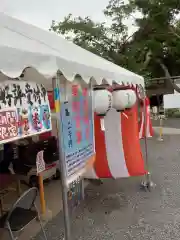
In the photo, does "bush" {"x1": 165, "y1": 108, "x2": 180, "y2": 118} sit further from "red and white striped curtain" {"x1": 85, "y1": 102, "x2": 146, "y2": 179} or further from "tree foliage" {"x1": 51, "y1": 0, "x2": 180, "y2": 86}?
"red and white striped curtain" {"x1": 85, "y1": 102, "x2": 146, "y2": 179}

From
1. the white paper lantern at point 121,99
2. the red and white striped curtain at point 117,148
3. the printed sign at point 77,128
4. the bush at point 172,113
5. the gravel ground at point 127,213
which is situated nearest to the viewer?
the printed sign at point 77,128

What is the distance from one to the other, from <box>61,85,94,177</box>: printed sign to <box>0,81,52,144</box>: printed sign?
0.81ft

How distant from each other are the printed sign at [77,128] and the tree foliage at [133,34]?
17.8 meters

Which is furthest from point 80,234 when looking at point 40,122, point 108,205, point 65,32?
point 65,32

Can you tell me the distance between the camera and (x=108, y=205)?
486 centimetres

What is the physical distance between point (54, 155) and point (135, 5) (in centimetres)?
1962

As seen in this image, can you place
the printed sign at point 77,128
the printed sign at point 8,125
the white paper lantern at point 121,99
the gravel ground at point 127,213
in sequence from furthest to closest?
the white paper lantern at point 121,99, the gravel ground at point 127,213, the printed sign at point 77,128, the printed sign at point 8,125

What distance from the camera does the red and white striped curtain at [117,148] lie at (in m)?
4.89

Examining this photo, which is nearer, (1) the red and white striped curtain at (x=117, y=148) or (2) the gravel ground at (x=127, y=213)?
(2) the gravel ground at (x=127, y=213)

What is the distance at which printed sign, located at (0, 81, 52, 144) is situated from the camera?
2.33 m

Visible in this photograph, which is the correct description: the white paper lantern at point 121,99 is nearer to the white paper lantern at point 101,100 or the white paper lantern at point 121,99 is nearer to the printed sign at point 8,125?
the white paper lantern at point 101,100

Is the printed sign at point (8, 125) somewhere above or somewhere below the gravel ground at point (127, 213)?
above

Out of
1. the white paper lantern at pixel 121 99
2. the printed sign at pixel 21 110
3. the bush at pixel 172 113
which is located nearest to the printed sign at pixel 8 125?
the printed sign at pixel 21 110

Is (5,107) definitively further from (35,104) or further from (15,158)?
(15,158)
